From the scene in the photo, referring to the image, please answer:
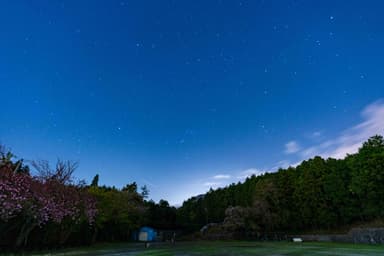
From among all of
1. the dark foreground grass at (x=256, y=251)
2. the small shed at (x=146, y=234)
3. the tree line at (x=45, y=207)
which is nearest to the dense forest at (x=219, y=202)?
the tree line at (x=45, y=207)

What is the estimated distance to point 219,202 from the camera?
47.6 metres

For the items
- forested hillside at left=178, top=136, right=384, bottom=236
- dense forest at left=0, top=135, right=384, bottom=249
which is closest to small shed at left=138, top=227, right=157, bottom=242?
dense forest at left=0, top=135, right=384, bottom=249

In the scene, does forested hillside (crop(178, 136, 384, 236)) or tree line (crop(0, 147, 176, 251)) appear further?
forested hillside (crop(178, 136, 384, 236))

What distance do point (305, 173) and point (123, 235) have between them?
85.8 ft

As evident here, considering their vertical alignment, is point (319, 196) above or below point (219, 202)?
Result: below

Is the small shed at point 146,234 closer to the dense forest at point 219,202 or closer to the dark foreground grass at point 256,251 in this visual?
the dense forest at point 219,202

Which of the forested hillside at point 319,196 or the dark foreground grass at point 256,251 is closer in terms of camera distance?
the dark foreground grass at point 256,251

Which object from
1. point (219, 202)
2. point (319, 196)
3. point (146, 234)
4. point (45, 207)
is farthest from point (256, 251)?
point (219, 202)

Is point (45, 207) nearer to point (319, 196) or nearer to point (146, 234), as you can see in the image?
point (146, 234)

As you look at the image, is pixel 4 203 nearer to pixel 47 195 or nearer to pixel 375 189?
pixel 47 195

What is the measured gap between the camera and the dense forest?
18.8 meters

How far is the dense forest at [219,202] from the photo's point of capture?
18.8m

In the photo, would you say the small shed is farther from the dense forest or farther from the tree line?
the tree line

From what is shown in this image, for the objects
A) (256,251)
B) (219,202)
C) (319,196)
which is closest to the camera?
(256,251)
